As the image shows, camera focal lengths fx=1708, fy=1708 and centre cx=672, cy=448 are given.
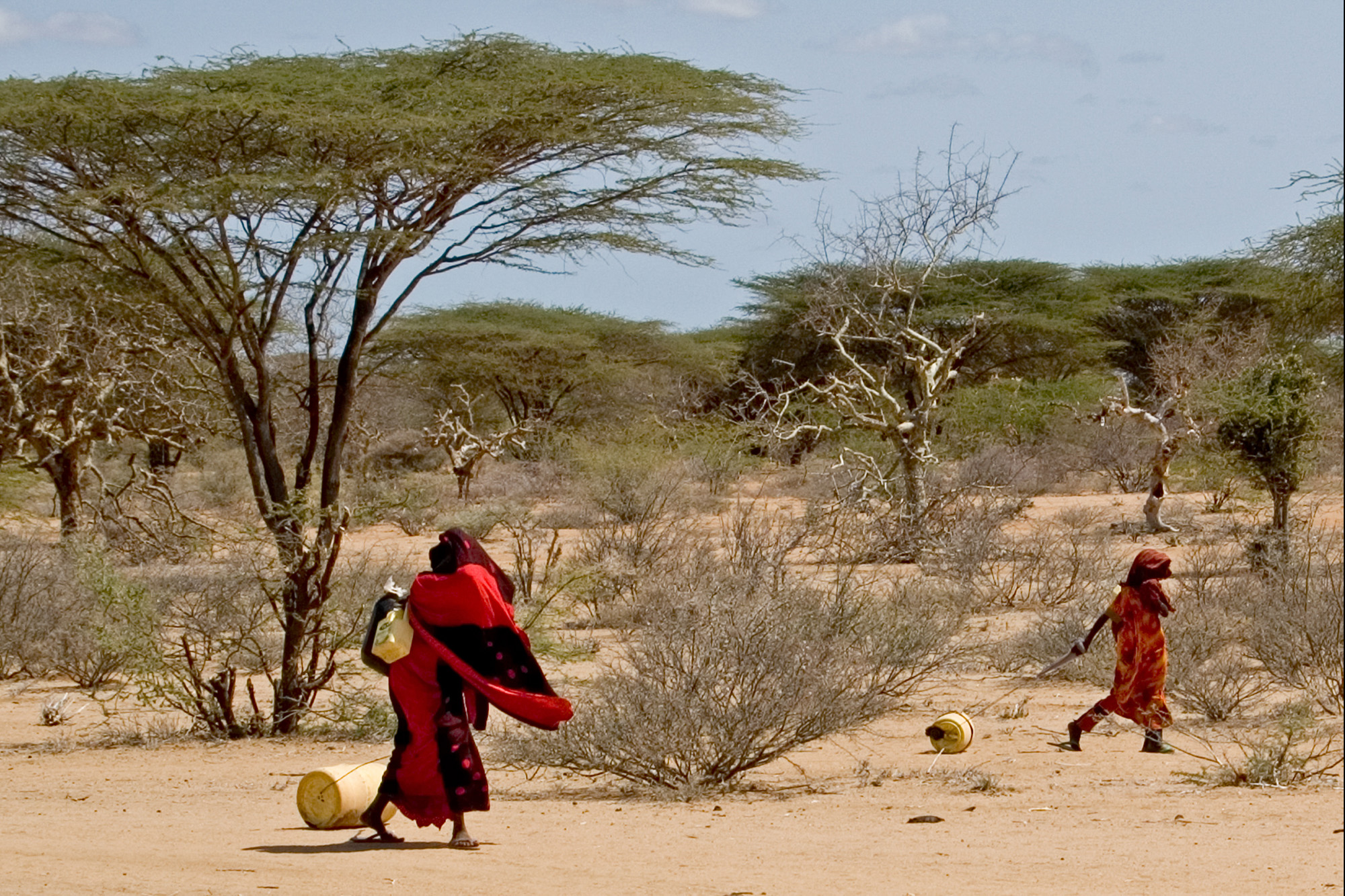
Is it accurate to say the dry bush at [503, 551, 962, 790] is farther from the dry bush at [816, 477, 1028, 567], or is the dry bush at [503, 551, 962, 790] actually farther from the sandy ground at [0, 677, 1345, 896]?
the dry bush at [816, 477, 1028, 567]

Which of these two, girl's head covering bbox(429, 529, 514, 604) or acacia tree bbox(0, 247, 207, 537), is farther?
acacia tree bbox(0, 247, 207, 537)

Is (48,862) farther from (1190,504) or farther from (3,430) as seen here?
(1190,504)

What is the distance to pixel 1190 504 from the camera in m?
23.7

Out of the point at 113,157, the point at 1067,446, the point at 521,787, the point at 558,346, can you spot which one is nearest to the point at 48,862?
the point at 521,787

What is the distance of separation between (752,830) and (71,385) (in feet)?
43.4

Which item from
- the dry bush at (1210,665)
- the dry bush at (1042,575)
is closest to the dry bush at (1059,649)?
the dry bush at (1210,665)

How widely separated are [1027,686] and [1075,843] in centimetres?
539

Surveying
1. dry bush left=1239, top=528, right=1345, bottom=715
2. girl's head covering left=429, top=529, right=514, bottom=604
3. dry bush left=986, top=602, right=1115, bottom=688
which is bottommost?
dry bush left=986, top=602, right=1115, bottom=688

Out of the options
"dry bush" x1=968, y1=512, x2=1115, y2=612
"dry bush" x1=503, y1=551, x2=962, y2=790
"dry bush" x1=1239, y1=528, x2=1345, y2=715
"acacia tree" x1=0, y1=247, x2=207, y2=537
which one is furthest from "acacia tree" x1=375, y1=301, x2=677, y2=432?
"dry bush" x1=503, y1=551, x2=962, y2=790

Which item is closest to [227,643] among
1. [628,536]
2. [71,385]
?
[628,536]

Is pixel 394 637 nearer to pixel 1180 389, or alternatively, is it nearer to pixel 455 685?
pixel 455 685

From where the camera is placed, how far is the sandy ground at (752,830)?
5973mm

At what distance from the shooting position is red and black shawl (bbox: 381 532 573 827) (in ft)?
22.3

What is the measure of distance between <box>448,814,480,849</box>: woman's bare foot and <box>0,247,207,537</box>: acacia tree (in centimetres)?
1042
